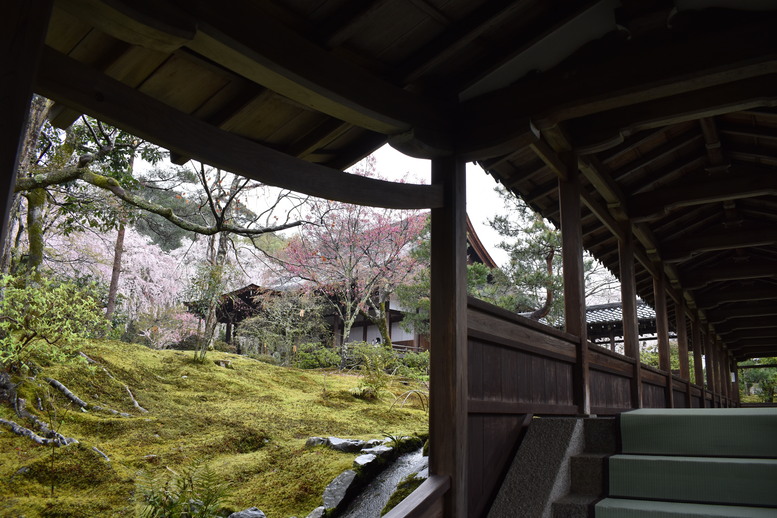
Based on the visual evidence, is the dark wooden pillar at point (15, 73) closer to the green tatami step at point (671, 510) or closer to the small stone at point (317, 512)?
the green tatami step at point (671, 510)

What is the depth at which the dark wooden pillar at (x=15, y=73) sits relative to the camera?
1.36 metres

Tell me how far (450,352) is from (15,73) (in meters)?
2.04

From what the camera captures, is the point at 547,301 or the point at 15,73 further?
the point at 547,301

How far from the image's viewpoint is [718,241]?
22.6 ft

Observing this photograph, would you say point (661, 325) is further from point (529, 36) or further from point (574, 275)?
point (529, 36)

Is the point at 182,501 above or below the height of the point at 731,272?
below

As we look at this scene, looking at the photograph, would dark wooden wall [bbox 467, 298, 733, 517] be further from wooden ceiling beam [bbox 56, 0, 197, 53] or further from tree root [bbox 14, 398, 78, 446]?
tree root [bbox 14, 398, 78, 446]

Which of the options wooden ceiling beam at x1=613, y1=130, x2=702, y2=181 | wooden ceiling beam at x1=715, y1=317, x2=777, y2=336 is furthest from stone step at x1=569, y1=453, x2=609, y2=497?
wooden ceiling beam at x1=715, y1=317, x2=777, y2=336

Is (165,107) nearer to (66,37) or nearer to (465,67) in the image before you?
(66,37)

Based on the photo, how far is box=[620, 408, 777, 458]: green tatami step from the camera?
3.00 meters

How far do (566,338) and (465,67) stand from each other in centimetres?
206

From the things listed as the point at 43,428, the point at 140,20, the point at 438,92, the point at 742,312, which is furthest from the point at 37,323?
the point at 742,312

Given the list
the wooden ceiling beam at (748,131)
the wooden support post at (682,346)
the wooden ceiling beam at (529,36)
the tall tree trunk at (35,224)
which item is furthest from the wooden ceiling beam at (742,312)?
the tall tree trunk at (35,224)

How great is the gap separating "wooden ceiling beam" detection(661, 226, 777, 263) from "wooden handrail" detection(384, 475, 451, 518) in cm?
588
